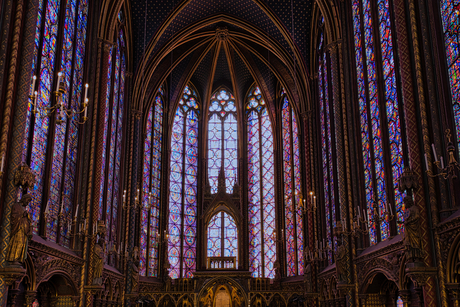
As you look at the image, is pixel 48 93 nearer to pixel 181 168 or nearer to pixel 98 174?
pixel 98 174

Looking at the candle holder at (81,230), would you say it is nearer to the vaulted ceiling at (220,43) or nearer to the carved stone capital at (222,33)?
the vaulted ceiling at (220,43)

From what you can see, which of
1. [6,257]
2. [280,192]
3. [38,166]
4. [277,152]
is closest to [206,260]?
[280,192]

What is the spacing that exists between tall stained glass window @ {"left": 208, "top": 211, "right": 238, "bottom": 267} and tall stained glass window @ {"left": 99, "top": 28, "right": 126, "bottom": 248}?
804cm

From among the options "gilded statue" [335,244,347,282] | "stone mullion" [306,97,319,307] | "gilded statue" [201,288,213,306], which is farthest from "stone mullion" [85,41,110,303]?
"stone mullion" [306,97,319,307]

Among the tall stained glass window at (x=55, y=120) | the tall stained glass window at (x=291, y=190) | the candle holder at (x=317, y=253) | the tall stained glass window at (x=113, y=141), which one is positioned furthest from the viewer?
the tall stained glass window at (x=291, y=190)

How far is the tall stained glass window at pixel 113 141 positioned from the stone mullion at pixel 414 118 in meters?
12.0

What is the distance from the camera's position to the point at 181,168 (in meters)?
32.0

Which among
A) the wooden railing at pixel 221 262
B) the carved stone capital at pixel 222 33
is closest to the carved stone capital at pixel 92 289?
the wooden railing at pixel 221 262

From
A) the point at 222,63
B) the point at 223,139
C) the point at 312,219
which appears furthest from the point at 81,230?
the point at 222,63

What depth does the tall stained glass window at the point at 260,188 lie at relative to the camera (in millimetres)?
30156

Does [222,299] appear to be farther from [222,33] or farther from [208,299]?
[222,33]

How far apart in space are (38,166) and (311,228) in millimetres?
14257

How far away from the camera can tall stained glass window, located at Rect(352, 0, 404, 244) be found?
48.2 feet

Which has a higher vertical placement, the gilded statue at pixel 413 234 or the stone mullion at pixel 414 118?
the stone mullion at pixel 414 118
